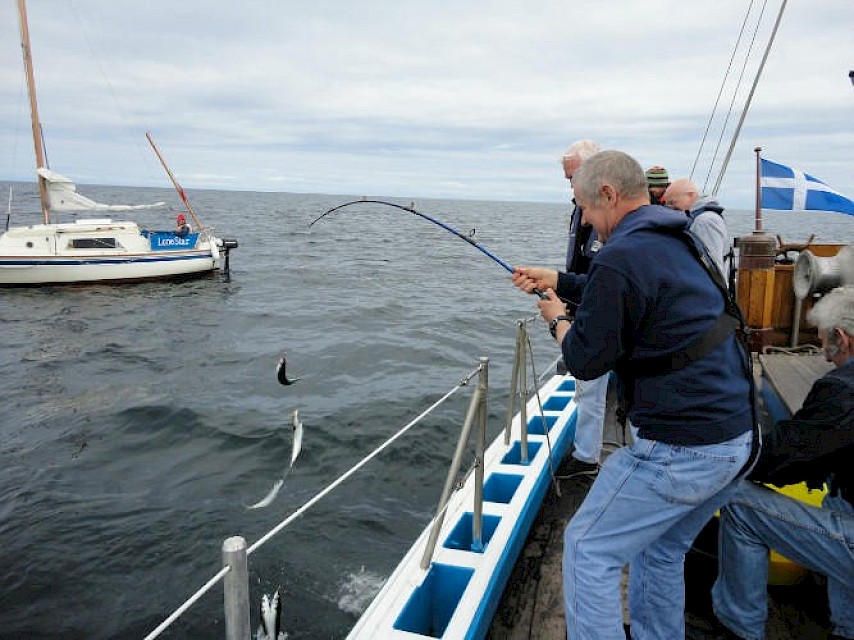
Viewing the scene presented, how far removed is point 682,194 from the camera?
4.54 metres

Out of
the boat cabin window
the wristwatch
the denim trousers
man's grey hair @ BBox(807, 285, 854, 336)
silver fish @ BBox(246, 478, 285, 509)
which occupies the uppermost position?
man's grey hair @ BBox(807, 285, 854, 336)

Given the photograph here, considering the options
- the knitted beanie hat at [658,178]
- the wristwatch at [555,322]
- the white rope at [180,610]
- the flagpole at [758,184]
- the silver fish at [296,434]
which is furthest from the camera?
the flagpole at [758,184]

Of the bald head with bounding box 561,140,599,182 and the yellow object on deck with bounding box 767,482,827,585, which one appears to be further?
the bald head with bounding box 561,140,599,182

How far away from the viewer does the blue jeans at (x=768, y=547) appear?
7.61 feet

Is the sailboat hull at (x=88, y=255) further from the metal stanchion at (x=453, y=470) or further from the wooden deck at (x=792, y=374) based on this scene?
the wooden deck at (x=792, y=374)

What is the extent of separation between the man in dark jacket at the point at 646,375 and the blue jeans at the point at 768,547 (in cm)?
35

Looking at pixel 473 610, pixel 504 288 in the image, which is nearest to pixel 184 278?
pixel 504 288

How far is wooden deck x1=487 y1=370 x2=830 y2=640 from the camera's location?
2.92 metres

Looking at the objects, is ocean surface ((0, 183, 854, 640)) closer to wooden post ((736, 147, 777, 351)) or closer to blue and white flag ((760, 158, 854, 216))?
wooden post ((736, 147, 777, 351))

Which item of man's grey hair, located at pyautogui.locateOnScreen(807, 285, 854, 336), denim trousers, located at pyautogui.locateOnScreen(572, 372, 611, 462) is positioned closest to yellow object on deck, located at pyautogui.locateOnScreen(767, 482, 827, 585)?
man's grey hair, located at pyautogui.locateOnScreen(807, 285, 854, 336)

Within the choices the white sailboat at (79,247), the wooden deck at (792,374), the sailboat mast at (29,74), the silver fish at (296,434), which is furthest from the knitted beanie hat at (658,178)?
the sailboat mast at (29,74)

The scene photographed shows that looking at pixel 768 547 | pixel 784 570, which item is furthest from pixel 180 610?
pixel 784 570

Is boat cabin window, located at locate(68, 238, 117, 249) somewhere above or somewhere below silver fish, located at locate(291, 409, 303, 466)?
above

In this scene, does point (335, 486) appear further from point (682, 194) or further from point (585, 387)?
point (682, 194)
